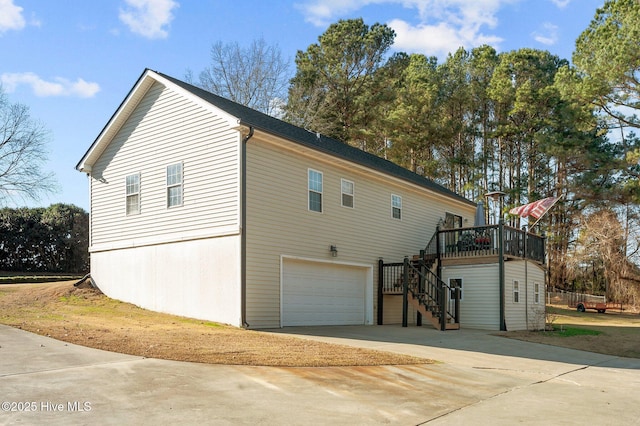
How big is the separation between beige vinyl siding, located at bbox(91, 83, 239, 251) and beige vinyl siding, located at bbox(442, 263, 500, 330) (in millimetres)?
9967

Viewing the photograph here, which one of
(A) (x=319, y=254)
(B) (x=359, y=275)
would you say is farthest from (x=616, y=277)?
(A) (x=319, y=254)

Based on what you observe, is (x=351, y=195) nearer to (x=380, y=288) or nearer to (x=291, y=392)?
(x=380, y=288)

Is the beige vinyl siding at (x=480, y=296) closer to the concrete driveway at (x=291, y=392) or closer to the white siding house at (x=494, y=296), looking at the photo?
the white siding house at (x=494, y=296)

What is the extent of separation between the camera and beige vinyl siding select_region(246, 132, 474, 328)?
1566 centimetres

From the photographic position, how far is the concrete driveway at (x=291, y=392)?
21.4 ft

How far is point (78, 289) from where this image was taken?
1892 centimetres

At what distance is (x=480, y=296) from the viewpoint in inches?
816

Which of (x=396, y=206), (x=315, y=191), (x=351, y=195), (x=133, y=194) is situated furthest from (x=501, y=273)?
(x=133, y=194)

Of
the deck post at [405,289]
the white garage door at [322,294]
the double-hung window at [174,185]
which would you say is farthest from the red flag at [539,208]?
the double-hung window at [174,185]

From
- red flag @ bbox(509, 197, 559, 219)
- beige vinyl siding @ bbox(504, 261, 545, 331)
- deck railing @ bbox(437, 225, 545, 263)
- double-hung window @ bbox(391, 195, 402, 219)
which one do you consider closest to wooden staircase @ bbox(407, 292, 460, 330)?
beige vinyl siding @ bbox(504, 261, 545, 331)

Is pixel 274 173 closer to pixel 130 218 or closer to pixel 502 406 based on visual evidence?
pixel 130 218

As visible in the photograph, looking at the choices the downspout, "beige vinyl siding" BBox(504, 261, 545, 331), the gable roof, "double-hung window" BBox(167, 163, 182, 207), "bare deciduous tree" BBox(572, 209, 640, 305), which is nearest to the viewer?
the downspout

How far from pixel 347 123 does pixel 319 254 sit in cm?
2718

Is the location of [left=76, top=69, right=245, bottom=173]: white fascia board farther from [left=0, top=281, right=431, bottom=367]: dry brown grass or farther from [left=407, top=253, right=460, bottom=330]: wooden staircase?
[left=407, top=253, right=460, bottom=330]: wooden staircase
